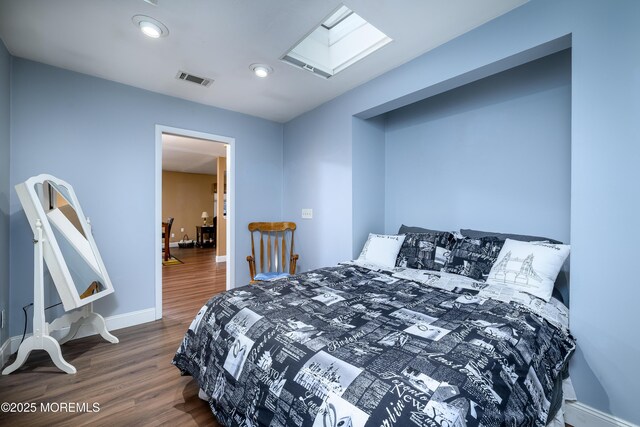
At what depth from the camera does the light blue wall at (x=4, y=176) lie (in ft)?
6.92

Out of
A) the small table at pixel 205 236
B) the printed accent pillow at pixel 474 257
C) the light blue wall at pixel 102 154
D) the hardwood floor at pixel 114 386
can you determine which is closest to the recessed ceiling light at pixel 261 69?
the light blue wall at pixel 102 154

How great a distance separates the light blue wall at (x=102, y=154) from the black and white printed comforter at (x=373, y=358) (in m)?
1.52

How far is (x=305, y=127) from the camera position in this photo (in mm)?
3613

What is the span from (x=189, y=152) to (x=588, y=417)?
683 cm

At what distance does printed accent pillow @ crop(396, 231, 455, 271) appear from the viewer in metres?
2.28

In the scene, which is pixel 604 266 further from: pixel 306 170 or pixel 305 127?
pixel 305 127

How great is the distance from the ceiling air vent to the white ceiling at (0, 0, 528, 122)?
0.20 ft

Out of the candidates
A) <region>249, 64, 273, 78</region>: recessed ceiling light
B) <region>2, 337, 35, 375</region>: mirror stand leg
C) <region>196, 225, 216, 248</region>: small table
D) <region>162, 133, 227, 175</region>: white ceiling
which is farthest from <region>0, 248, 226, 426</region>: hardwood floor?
<region>196, 225, 216, 248</region>: small table

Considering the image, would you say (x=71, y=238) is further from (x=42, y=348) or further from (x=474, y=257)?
(x=474, y=257)

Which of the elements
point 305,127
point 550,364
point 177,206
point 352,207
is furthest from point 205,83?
point 177,206

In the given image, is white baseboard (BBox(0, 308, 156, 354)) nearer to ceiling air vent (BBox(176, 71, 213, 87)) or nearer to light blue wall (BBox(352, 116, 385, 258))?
light blue wall (BBox(352, 116, 385, 258))

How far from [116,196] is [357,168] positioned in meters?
2.57

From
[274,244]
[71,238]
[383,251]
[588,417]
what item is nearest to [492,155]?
[383,251]

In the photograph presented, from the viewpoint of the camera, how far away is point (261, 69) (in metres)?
2.49
